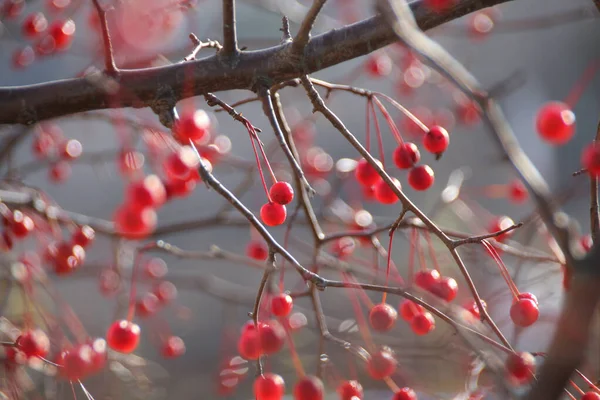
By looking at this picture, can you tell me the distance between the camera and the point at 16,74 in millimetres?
3523

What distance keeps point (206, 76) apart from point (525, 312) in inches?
20.4

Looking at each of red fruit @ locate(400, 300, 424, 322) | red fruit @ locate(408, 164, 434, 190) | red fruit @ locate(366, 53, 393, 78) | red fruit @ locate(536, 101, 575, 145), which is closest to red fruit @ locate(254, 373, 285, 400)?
red fruit @ locate(400, 300, 424, 322)

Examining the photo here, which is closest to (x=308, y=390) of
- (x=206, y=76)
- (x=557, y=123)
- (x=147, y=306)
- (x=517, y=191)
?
(x=206, y=76)

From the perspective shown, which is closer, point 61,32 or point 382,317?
point 382,317

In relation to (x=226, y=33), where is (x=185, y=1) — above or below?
above

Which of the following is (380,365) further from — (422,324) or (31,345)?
(31,345)

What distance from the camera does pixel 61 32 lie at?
1334 mm

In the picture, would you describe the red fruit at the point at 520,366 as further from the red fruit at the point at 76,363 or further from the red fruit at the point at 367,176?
the red fruit at the point at 76,363

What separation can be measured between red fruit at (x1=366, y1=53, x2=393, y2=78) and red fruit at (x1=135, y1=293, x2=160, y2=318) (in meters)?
0.92

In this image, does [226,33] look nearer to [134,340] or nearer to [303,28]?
[303,28]

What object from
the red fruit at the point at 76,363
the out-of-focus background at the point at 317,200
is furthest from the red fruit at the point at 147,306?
the red fruit at the point at 76,363

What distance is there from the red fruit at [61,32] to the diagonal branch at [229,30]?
2.34 feet

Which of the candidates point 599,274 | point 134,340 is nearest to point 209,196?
point 134,340

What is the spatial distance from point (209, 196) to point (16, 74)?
4.31 ft
